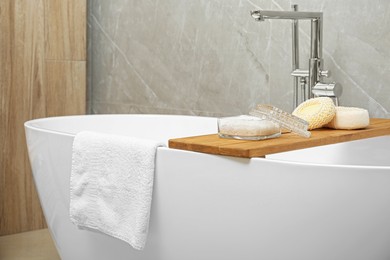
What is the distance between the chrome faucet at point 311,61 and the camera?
2.21 meters

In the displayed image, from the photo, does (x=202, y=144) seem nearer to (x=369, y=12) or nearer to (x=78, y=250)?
(x=78, y=250)

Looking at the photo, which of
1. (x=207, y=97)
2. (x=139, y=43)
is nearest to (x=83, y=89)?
(x=139, y=43)

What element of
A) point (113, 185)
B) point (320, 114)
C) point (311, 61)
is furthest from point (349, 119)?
point (113, 185)

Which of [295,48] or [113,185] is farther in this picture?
[295,48]

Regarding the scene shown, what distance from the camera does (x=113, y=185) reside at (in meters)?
1.72

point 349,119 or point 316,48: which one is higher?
point 316,48

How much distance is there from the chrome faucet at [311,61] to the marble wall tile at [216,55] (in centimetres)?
13

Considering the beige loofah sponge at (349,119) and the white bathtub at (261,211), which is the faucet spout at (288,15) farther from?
the white bathtub at (261,211)

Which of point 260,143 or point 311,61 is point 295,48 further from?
point 260,143

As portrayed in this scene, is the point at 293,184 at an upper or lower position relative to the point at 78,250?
upper

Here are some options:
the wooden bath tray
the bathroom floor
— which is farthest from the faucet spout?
the bathroom floor

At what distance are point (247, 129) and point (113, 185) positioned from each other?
387 millimetres

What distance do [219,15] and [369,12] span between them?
0.74m

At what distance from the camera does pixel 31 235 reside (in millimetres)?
3035
